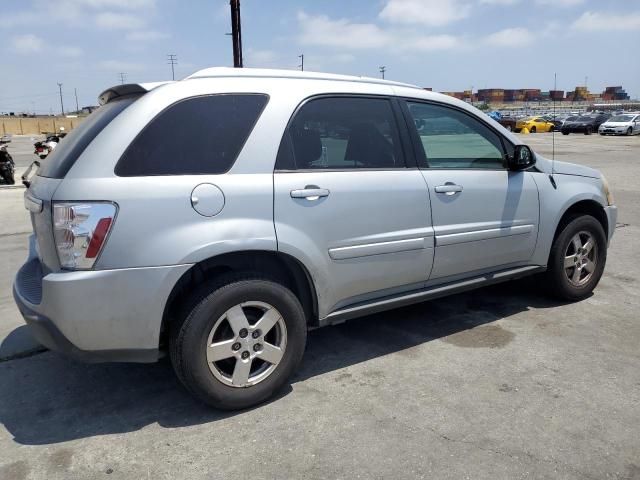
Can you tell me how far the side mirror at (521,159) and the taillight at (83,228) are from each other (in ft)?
9.60

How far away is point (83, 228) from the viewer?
2582 millimetres

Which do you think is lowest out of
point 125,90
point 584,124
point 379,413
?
point 379,413

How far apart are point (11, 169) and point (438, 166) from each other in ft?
41.3

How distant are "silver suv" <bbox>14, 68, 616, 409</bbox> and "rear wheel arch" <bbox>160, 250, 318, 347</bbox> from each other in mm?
11

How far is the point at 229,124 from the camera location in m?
2.97

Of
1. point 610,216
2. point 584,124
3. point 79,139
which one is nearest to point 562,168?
point 610,216

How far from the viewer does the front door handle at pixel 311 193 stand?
3.05 meters

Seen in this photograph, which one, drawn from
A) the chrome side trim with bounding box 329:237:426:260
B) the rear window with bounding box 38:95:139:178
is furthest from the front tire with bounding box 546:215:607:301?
the rear window with bounding box 38:95:139:178

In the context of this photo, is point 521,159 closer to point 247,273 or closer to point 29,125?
point 247,273

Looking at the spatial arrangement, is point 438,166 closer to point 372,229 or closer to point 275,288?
point 372,229

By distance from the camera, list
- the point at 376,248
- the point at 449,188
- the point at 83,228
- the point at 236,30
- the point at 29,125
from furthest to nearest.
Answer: the point at 29,125 → the point at 236,30 → the point at 449,188 → the point at 376,248 → the point at 83,228

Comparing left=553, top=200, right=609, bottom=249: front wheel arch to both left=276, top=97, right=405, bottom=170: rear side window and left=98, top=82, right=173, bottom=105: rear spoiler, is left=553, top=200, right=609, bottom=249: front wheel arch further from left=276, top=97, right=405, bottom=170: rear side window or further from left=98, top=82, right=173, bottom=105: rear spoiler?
left=98, top=82, right=173, bottom=105: rear spoiler

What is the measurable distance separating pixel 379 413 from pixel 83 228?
6.01 feet

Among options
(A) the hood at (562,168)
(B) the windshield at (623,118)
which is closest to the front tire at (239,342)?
(A) the hood at (562,168)
